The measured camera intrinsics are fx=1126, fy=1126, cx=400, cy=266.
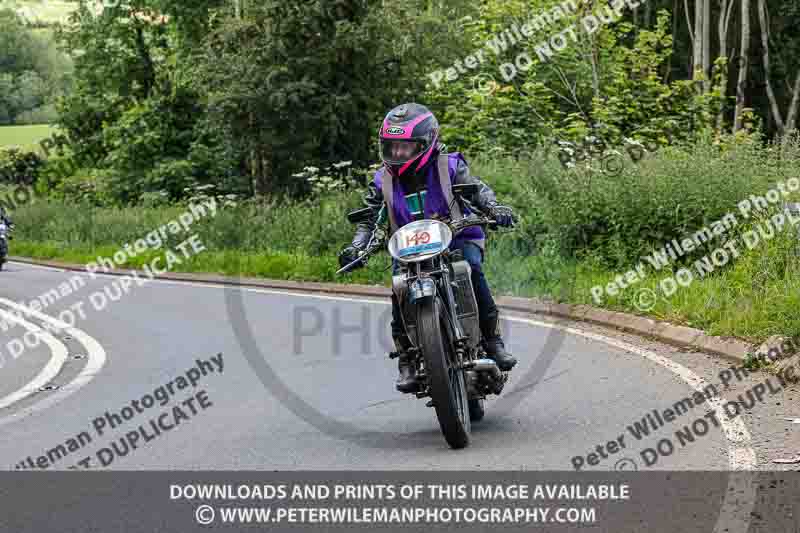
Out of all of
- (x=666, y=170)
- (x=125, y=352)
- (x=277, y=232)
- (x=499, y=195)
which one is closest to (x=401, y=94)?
(x=277, y=232)

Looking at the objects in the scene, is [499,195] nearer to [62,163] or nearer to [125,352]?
[125,352]

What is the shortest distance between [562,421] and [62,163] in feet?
171

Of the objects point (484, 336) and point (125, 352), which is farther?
point (125, 352)

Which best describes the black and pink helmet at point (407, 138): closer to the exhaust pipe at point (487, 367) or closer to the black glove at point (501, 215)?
the black glove at point (501, 215)

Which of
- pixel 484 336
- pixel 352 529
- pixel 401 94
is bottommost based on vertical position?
pixel 352 529

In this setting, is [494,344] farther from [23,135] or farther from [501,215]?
[23,135]

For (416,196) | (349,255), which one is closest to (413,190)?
(416,196)

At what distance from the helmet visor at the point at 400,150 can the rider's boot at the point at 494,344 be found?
4.02 ft

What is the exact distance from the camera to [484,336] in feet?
24.7

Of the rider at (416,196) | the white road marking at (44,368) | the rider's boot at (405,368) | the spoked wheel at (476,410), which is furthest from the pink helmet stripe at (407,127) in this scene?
the white road marking at (44,368)
